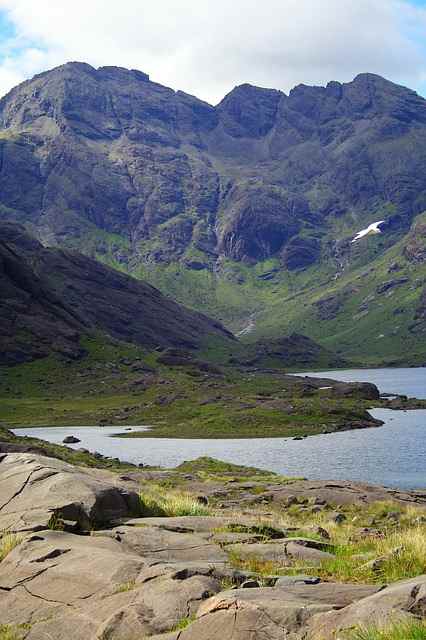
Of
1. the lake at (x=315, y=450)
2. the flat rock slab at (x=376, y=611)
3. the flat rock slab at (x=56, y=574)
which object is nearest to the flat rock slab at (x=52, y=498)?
the flat rock slab at (x=56, y=574)

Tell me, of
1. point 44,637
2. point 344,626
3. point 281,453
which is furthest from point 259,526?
point 281,453

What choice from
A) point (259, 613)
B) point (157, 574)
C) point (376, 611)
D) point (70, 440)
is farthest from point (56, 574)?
point (70, 440)

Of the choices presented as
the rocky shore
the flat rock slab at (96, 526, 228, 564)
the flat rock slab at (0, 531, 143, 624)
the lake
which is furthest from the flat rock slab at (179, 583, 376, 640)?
the lake

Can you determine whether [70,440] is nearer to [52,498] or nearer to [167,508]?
[167,508]

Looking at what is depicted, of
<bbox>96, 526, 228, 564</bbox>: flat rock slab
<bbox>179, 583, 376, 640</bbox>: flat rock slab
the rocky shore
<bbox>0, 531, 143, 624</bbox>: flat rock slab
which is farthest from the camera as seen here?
<bbox>96, 526, 228, 564</bbox>: flat rock slab

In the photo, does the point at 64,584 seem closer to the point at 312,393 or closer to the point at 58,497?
the point at 58,497

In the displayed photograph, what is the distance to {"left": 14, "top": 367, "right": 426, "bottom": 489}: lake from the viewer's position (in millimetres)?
97613

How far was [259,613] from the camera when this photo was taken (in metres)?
13.2

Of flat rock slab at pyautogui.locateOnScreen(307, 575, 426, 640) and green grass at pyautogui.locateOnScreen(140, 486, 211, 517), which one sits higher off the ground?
flat rock slab at pyautogui.locateOnScreen(307, 575, 426, 640)

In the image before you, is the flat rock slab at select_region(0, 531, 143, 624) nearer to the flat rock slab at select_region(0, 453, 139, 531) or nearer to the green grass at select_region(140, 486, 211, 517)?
the flat rock slab at select_region(0, 453, 139, 531)

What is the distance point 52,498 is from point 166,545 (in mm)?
4885

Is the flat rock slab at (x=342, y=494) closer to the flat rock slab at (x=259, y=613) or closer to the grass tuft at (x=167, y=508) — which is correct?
the grass tuft at (x=167, y=508)

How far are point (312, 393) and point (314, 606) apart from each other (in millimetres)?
188600

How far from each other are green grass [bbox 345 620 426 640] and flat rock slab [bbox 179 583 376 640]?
1.24 m
